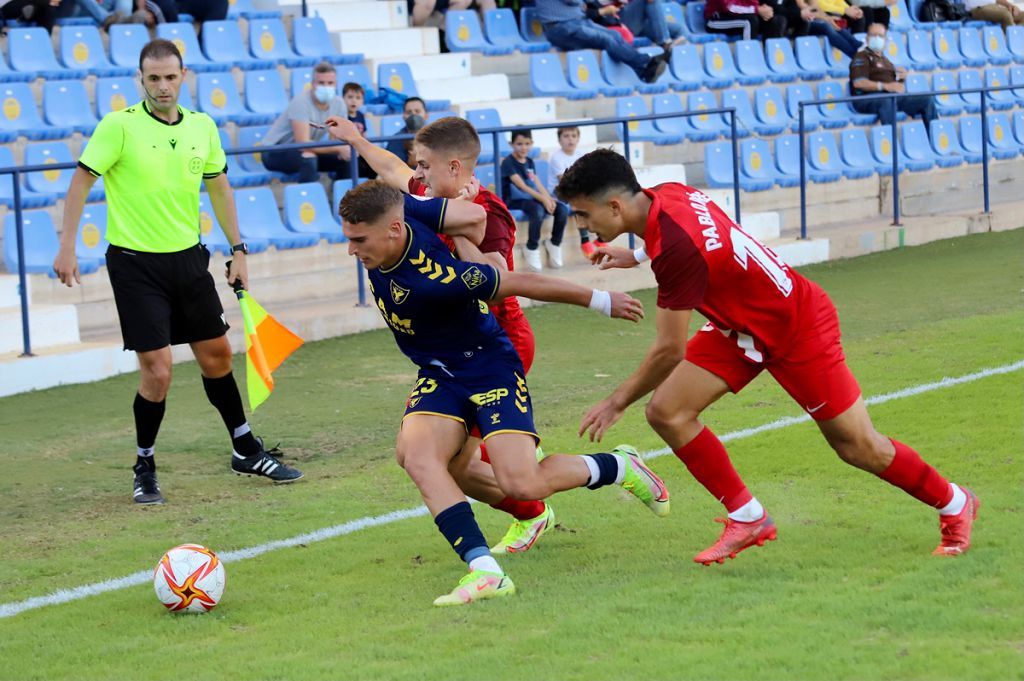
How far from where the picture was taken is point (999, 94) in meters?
20.8

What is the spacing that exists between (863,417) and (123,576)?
2.92m

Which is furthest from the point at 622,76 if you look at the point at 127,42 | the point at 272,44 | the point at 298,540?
the point at 298,540

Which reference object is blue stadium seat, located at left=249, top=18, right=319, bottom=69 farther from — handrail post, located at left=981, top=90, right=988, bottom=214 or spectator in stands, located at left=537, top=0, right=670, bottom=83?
handrail post, located at left=981, top=90, right=988, bottom=214

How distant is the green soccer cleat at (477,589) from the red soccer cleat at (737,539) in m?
0.76

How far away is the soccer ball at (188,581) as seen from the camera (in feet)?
17.1

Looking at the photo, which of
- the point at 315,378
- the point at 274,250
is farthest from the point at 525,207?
the point at 315,378

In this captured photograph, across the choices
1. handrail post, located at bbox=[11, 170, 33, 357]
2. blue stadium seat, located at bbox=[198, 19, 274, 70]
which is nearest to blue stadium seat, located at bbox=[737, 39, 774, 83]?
blue stadium seat, located at bbox=[198, 19, 274, 70]

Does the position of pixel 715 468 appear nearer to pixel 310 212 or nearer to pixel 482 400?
pixel 482 400

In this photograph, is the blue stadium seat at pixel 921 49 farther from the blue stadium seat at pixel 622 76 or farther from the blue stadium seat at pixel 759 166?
the blue stadium seat at pixel 759 166

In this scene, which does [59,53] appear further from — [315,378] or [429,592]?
[429,592]

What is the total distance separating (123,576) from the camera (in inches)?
231

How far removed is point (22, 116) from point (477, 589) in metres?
9.05

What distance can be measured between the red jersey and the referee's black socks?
10.0 ft

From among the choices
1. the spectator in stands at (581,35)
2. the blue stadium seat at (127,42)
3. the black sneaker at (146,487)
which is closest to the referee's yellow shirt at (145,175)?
the black sneaker at (146,487)
